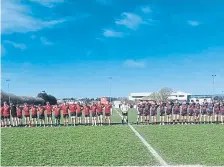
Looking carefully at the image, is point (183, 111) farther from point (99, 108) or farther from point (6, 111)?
point (6, 111)

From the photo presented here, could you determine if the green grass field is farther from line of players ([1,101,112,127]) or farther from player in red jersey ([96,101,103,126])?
line of players ([1,101,112,127])

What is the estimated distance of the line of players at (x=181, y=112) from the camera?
29.5 m

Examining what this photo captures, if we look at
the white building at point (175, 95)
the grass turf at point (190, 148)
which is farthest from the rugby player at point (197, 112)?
the white building at point (175, 95)

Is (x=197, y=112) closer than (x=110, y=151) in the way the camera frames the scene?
No

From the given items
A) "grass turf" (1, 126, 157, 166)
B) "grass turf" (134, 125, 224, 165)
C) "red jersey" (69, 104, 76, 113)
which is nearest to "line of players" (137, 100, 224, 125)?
"red jersey" (69, 104, 76, 113)

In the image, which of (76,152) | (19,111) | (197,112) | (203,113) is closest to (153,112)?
(197,112)

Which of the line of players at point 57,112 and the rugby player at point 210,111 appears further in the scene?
the rugby player at point 210,111

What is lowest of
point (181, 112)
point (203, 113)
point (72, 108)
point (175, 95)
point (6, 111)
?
point (203, 113)

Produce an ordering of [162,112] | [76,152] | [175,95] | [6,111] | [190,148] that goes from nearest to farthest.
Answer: [76,152] < [190,148] < [6,111] < [162,112] < [175,95]

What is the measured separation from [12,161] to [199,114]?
19.9 metres

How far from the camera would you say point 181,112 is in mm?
29578

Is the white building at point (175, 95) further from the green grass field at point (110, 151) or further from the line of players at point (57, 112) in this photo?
the green grass field at point (110, 151)

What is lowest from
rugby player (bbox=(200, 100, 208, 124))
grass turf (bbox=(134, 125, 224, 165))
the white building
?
grass turf (bbox=(134, 125, 224, 165))

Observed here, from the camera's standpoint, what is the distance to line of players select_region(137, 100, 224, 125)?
2947cm
